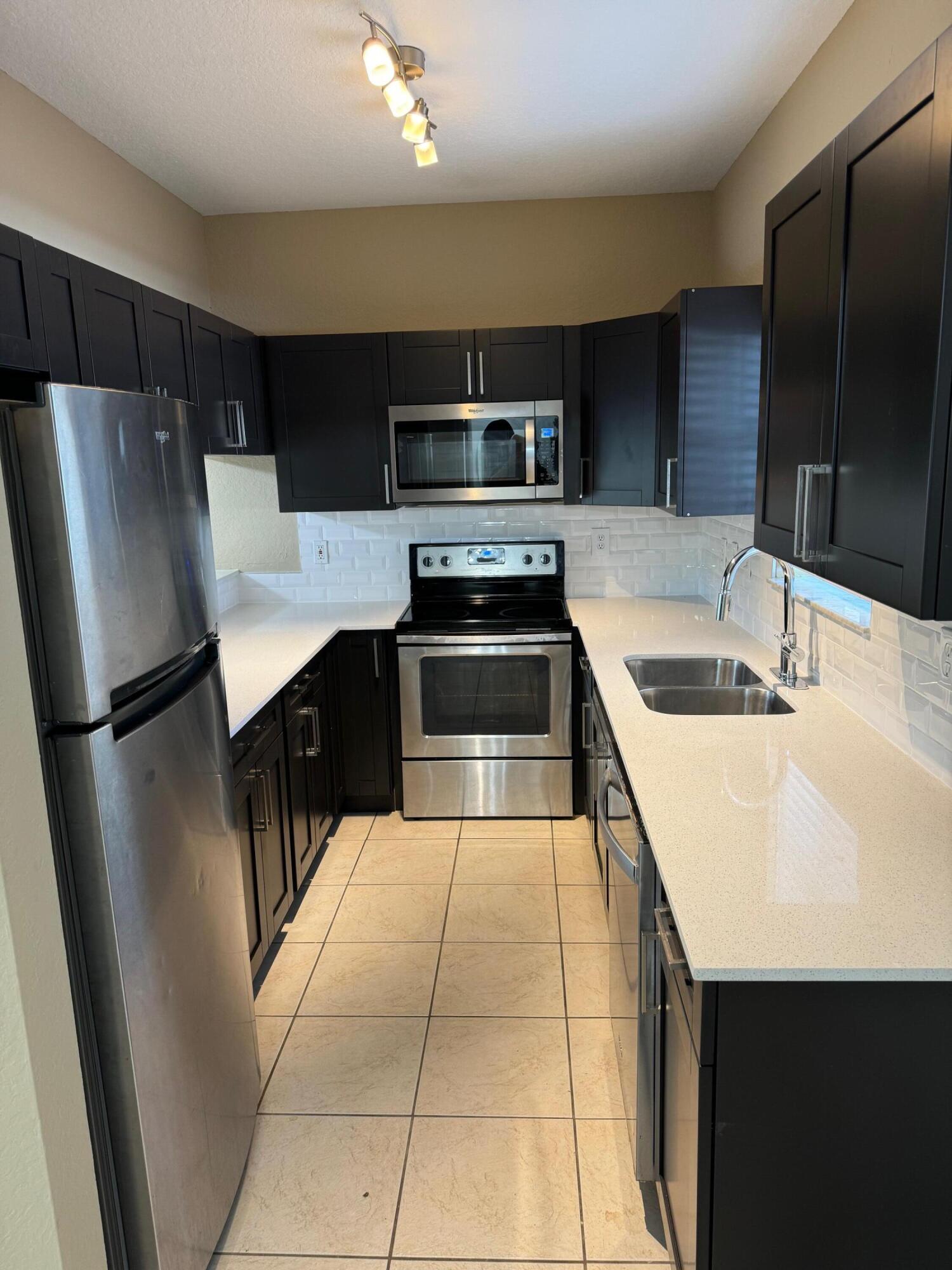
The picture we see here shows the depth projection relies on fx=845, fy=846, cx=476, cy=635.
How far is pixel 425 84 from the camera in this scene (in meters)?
2.55

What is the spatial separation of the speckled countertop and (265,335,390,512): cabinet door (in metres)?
1.27

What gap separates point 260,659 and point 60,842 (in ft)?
5.67

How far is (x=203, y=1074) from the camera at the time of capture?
1.71 metres

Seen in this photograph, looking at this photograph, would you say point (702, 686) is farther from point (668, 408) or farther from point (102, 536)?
point (102, 536)

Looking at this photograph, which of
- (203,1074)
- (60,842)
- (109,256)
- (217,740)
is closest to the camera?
(60,842)

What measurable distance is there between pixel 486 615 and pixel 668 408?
3.94 feet

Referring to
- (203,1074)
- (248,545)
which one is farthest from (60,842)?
(248,545)

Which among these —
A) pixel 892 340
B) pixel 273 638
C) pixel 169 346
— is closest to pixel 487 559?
pixel 273 638

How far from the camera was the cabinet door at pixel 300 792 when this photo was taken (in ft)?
9.71

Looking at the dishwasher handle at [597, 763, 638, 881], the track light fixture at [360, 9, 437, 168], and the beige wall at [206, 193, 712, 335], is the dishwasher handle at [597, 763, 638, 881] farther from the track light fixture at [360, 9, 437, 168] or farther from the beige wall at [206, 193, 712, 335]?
the beige wall at [206, 193, 712, 335]

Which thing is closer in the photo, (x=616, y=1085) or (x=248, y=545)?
(x=616, y=1085)

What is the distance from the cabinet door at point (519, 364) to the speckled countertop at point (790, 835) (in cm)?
145

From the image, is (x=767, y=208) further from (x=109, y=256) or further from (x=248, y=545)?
(x=248, y=545)

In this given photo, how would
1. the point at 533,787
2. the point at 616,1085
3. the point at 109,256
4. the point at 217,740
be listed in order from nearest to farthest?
the point at 217,740, the point at 616,1085, the point at 109,256, the point at 533,787
